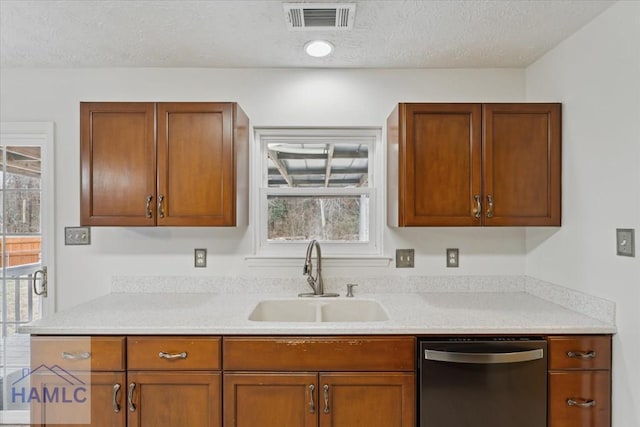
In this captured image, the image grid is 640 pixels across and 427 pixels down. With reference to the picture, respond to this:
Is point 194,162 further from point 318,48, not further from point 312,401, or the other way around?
point 312,401

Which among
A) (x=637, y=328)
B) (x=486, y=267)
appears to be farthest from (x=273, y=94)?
(x=637, y=328)

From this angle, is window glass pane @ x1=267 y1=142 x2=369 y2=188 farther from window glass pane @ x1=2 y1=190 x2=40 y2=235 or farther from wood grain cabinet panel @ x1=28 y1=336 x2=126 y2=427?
window glass pane @ x1=2 y1=190 x2=40 y2=235

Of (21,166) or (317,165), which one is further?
(317,165)

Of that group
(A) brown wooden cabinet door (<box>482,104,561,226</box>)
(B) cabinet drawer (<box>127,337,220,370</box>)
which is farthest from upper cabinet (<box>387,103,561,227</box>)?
(B) cabinet drawer (<box>127,337,220,370</box>)

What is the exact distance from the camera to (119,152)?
2.14 m

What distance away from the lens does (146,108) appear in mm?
2139

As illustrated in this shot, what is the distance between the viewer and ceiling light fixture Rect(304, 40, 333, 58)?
2.14 meters

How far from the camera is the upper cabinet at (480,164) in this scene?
2119 mm

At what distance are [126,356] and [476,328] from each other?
5.25 ft

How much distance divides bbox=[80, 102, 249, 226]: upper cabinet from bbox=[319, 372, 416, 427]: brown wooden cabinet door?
103 cm

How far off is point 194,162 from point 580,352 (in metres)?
2.12

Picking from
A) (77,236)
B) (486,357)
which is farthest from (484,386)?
(77,236)

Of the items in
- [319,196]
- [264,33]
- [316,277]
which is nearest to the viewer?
[264,33]

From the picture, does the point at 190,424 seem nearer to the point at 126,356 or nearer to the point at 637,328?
the point at 126,356
